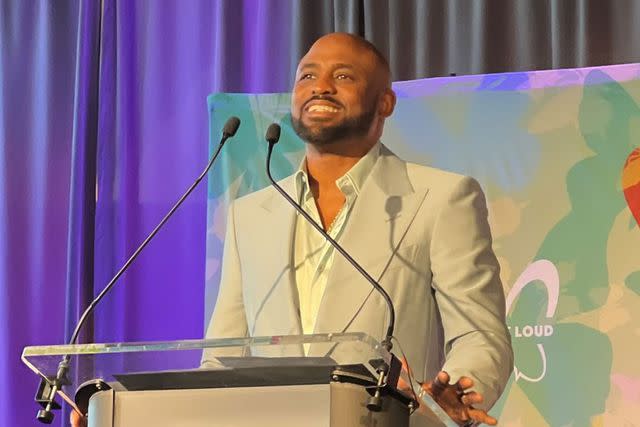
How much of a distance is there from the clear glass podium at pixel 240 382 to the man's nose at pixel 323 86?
102 centimetres

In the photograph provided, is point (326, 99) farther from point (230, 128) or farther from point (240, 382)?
point (240, 382)

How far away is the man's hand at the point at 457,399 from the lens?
5.31 feet

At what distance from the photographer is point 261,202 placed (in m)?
2.62

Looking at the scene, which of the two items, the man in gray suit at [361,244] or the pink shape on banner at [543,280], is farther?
the pink shape on banner at [543,280]

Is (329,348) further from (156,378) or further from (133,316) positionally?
(133,316)

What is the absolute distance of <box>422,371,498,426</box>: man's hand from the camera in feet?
5.31

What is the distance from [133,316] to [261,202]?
1102 mm

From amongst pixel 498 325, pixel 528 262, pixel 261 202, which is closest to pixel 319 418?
pixel 498 325

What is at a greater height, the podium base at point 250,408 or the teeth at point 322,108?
the teeth at point 322,108

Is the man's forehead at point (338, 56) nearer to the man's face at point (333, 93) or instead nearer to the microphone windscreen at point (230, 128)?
the man's face at point (333, 93)

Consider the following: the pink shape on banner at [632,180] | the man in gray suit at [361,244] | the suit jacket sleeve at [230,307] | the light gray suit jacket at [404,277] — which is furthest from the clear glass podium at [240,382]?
the pink shape on banner at [632,180]

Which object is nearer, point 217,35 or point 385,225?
point 385,225

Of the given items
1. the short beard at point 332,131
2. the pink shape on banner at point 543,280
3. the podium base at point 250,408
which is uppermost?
the short beard at point 332,131

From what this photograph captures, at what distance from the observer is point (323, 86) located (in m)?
2.48
